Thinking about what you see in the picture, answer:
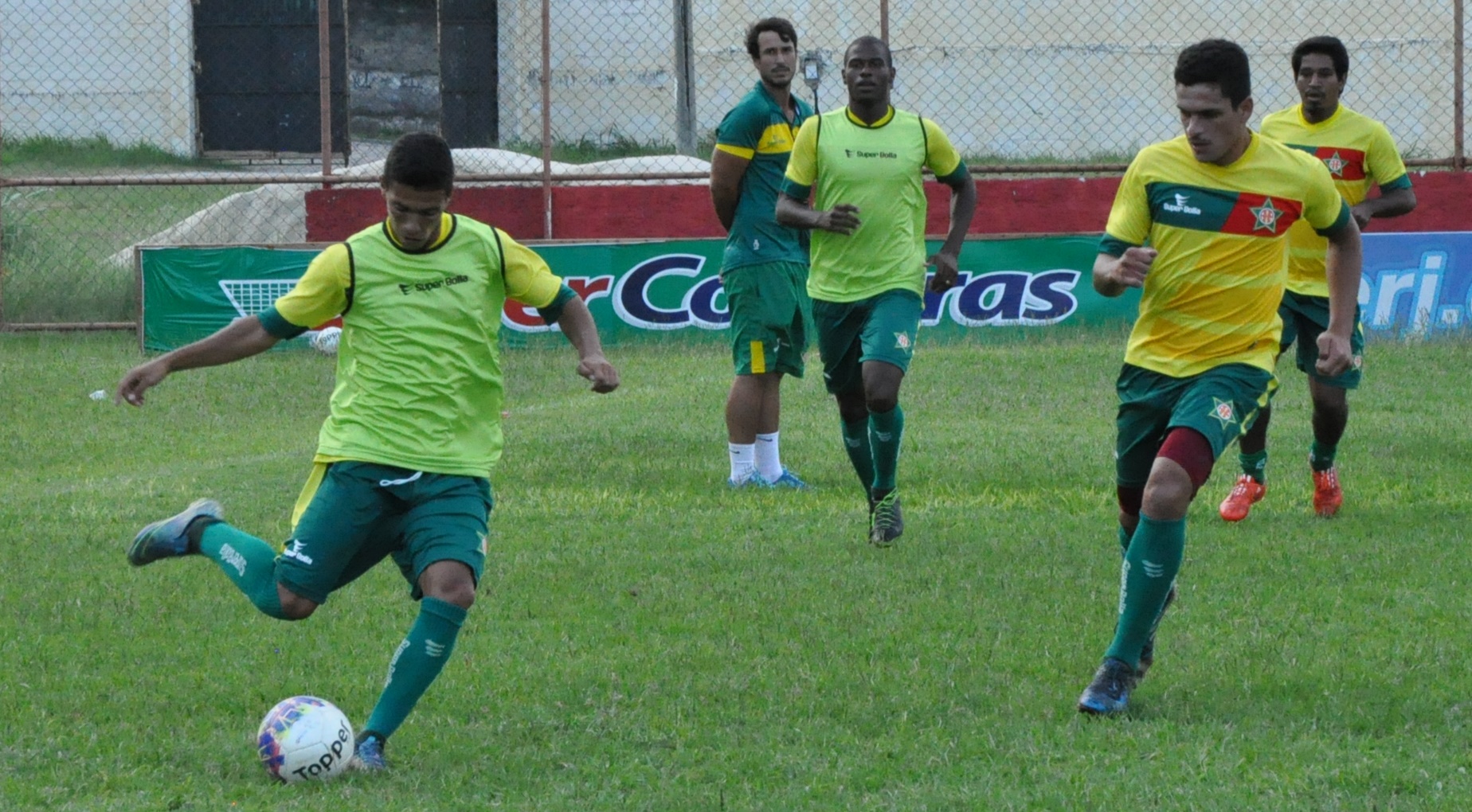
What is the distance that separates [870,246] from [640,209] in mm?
7784

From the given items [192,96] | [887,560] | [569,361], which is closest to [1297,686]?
[887,560]

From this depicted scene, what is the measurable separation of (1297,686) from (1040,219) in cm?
1012

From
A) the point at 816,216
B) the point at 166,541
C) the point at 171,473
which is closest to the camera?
the point at 166,541

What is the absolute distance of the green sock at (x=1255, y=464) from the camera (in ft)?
27.2

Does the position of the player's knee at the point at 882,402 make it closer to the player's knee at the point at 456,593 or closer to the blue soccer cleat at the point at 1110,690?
the blue soccer cleat at the point at 1110,690

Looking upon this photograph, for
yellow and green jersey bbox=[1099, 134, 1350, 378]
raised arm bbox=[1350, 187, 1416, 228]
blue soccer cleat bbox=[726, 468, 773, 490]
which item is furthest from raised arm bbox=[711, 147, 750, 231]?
yellow and green jersey bbox=[1099, 134, 1350, 378]

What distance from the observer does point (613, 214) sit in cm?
1549

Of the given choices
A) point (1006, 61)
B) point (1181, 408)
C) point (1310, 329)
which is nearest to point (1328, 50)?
point (1310, 329)

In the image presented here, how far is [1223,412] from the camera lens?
536cm

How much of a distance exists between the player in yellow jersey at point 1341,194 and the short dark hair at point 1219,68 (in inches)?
113

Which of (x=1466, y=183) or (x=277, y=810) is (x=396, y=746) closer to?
(x=277, y=810)

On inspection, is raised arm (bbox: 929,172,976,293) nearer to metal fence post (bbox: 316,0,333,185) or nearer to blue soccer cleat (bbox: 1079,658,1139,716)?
blue soccer cleat (bbox: 1079,658,1139,716)

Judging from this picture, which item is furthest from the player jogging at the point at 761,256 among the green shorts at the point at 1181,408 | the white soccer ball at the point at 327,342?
the white soccer ball at the point at 327,342

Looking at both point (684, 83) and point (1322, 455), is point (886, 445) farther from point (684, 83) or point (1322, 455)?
point (684, 83)
